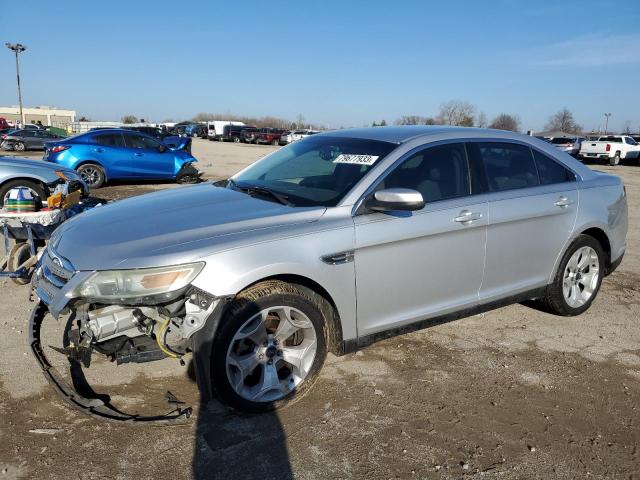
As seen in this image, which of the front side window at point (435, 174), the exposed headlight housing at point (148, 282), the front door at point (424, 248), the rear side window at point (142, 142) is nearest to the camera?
the exposed headlight housing at point (148, 282)

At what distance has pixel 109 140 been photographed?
46.2 feet

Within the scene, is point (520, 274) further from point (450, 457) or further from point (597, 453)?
point (450, 457)

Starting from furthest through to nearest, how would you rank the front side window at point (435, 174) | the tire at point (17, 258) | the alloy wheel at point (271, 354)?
1. the tire at point (17, 258)
2. the front side window at point (435, 174)
3. the alloy wheel at point (271, 354)

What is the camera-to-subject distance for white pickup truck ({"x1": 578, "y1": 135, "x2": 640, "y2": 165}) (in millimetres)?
29656

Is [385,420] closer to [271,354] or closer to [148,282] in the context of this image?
[271,354]

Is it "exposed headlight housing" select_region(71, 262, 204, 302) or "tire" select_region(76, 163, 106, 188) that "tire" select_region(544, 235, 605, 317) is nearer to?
"exposed headlight housing" select_region(71, 262, 204, 302)

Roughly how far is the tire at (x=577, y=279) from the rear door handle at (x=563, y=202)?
39 cm

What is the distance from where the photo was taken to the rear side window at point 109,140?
45.6 feet

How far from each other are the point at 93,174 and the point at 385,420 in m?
12.4

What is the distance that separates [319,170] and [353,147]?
1.04 ft

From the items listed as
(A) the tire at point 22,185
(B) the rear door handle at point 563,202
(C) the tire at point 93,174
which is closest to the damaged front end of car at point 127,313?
(B) the rear door handle at point 563,202

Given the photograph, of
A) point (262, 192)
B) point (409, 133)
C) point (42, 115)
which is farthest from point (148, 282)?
point (42, 115)

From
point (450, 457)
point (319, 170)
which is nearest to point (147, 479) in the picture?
point (450, 457)

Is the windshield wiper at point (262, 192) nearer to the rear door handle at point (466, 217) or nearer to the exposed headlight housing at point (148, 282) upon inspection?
the exposed headlight housing at point (148, 282)
